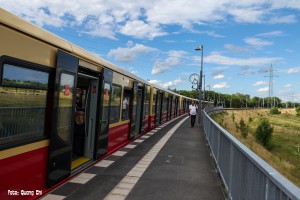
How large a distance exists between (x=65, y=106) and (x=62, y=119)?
0.27 m

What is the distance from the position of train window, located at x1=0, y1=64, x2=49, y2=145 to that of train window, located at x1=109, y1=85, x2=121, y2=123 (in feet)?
15.6

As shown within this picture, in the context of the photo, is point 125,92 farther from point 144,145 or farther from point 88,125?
point 88,125

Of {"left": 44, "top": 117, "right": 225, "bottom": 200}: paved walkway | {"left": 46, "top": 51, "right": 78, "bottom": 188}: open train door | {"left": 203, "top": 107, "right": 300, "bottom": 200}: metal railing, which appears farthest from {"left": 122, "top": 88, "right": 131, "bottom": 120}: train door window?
{"left": 203, "top": 107, "right": 300, "bottom": 200}: metal railing

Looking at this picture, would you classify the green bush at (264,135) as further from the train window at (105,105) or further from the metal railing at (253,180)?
the metal railing at (253,180)

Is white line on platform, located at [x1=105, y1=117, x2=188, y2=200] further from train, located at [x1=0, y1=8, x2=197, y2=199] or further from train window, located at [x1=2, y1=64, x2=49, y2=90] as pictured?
train window, located at [x1=2, y1=64, x2=49, y2=90]

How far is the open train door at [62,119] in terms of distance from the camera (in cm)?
612

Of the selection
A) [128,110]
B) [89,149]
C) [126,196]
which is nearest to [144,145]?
[128,110]

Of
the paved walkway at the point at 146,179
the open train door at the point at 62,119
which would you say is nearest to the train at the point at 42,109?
the open train door at the point at 62,119

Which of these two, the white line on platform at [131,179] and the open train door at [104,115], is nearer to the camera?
the white line on platform at [131,179]

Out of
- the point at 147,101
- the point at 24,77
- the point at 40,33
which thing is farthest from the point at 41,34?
the point at 147,101

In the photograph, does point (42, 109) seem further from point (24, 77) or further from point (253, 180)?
point (253, 180)

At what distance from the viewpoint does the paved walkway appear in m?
6.54

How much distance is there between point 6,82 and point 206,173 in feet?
19.0

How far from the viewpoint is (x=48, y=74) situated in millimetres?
5902
